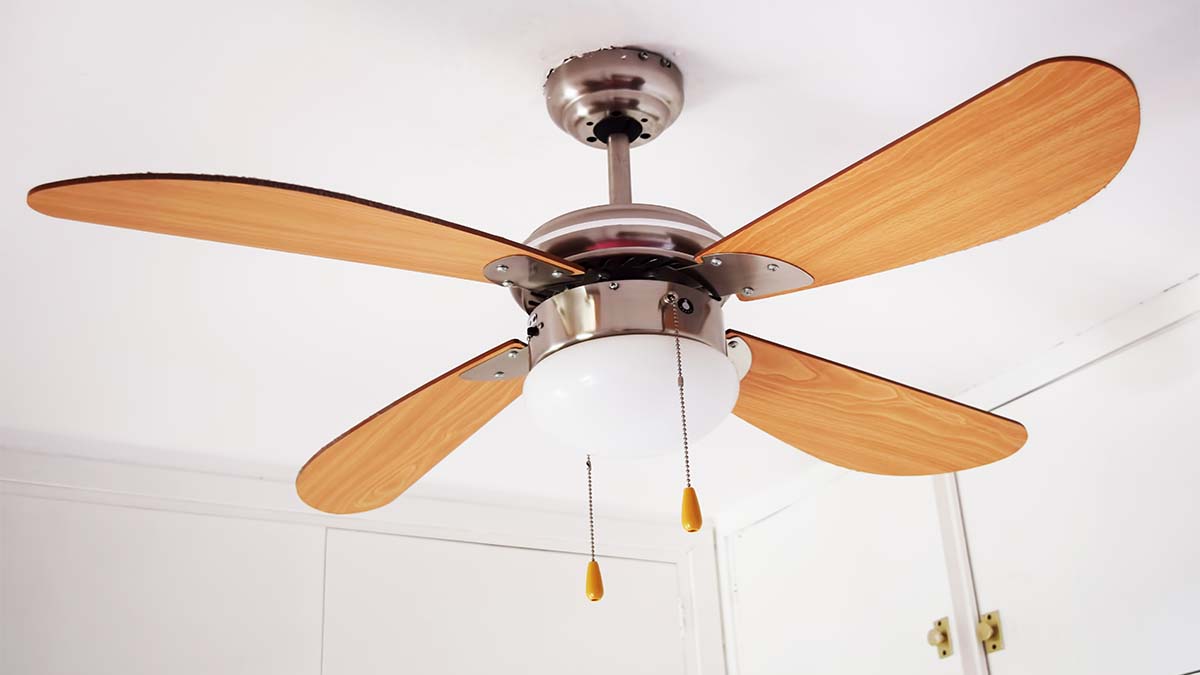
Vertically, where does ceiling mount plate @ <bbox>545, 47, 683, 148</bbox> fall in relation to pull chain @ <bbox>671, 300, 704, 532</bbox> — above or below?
above

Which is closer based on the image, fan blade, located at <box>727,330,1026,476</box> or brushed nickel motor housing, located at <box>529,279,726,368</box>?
brushed nickel motor housing, located at <box>529,279,726,368</box>

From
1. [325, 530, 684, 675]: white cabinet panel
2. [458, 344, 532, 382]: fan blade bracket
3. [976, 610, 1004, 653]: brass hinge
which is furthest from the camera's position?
[325, 530, 684, 675]: white cabinet panel

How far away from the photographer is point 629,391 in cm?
118

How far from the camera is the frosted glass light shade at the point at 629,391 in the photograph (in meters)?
1.18

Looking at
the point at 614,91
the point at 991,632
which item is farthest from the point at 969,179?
the point at 991,632

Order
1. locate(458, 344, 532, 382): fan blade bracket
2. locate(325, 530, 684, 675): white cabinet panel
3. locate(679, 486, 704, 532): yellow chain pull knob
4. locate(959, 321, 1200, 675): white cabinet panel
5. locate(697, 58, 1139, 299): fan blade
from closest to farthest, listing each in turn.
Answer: locate(697, 58, 1139, 299): fan blade
locate(679, 486, 704, 532): yellow chain pull knob
locate(458, 344, 532, 382): fan blade bracket
locate(959, 321, 1200, 675): white cabinet panel
locate(325, 530, 684, 675): white cabinet panel

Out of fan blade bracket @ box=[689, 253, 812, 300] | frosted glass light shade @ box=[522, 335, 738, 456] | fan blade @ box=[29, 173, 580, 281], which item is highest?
fan blade bracket @ box=[689, 253, 812, 300]

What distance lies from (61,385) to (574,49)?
43.8 inches

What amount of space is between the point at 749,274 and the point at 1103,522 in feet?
3.17

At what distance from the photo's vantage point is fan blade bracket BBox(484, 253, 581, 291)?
1143 millimetres

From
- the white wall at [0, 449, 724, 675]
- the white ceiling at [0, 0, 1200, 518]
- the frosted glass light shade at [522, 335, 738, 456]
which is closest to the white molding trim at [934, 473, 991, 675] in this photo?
the white ceiling at [0, 0, 1200, 518]

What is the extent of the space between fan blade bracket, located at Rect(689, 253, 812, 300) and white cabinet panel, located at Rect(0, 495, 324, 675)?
135cm

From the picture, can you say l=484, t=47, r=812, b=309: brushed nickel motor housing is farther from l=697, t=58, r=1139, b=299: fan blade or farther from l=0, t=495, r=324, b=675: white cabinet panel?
l=0, t=495, r=324, b=675: white cabinet panel

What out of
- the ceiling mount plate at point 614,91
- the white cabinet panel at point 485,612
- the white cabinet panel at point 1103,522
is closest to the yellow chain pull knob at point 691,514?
the ceiling mount plate at point 614,91
